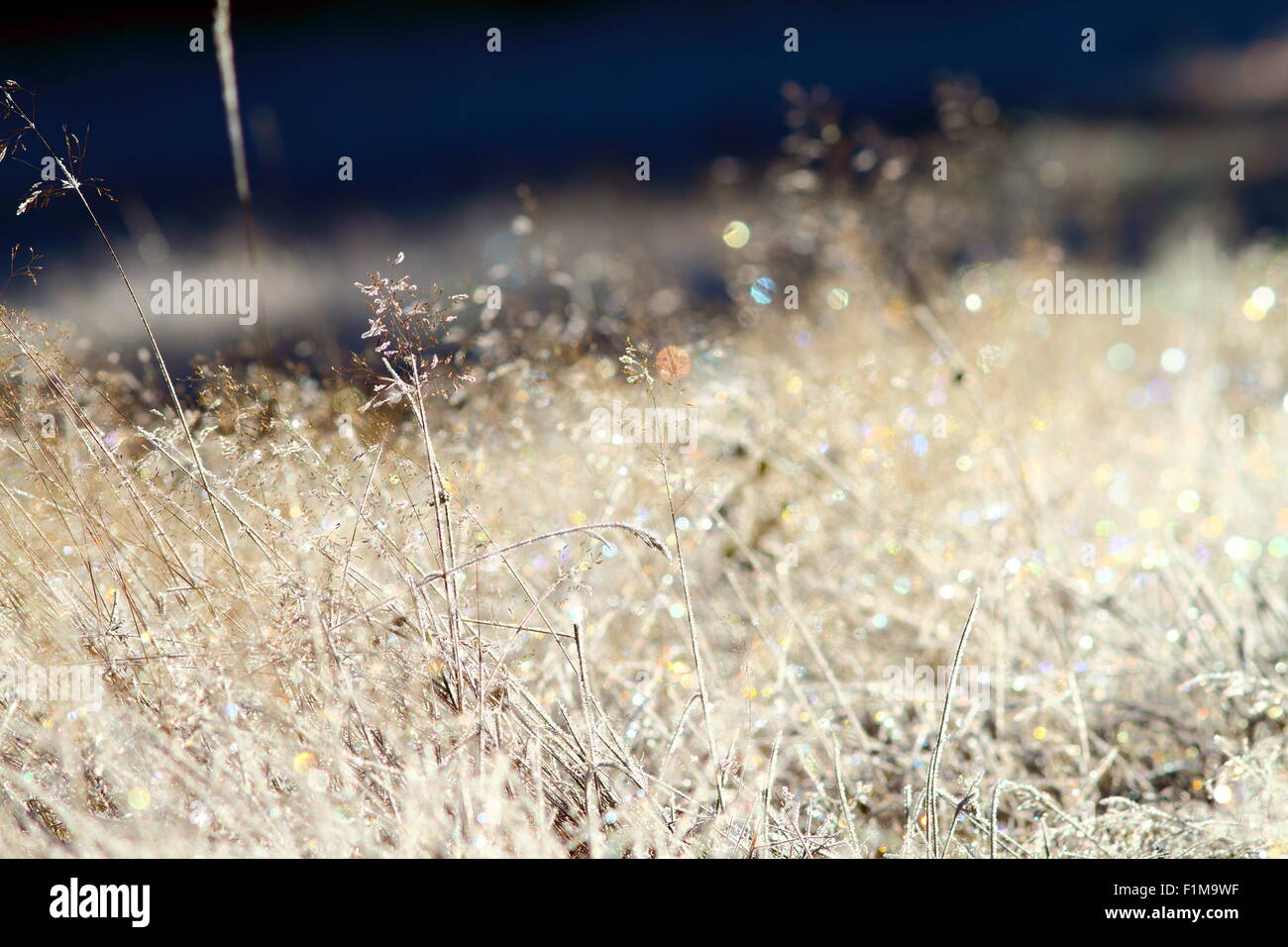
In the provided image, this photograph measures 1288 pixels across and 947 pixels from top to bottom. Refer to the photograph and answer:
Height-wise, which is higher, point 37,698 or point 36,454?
point 36,454

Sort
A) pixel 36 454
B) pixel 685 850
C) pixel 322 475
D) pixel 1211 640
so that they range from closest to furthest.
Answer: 1. pixel 685 850
2. pixel 322 475
3. pixel 36 454
4. pixel 1211 640

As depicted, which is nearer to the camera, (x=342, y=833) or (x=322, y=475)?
(x=342, y=833)

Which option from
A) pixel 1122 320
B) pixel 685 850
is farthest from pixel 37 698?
pixel 1122 320

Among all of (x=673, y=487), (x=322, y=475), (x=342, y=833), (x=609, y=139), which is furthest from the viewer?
(x=609, y=139)

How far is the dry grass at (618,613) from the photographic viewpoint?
105 centimetres

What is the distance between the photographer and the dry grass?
1053 mm

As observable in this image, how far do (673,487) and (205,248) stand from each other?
139 inches

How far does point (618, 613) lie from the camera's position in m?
1.67

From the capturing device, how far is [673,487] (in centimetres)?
169

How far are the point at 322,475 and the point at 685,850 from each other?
2.27 ft

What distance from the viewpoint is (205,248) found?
165 inches
